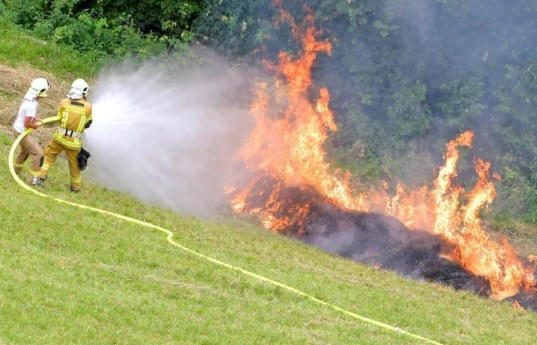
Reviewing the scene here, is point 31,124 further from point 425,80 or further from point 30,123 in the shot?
point 425,80

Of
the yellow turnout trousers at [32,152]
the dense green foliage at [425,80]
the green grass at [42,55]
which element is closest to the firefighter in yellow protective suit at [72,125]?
the yellow turnout trousers at [32,152]

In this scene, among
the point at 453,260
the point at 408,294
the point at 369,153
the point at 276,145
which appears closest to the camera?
the point at 408,294

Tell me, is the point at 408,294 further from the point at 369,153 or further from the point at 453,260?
the point at 369,153

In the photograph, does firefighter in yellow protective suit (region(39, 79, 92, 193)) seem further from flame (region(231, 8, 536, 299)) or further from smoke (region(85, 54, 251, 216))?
flame (region(231, 8, 536, 299))

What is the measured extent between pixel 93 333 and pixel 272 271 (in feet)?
17.9

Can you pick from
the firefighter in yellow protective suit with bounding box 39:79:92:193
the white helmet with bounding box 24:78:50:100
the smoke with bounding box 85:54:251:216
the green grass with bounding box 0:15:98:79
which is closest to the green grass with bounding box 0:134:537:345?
the firefighter in yellow protective suit with bounding box 39:79:92:193

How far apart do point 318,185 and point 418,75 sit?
258 inches

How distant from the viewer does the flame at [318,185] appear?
19.7m

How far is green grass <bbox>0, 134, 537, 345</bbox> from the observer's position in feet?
36.7

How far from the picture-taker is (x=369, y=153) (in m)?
26.6

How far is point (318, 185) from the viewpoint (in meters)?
22.3

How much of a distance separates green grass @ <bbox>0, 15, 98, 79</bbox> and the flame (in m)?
5.02

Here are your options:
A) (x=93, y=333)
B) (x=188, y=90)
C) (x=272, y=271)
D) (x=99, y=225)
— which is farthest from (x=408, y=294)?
(x=188, y=90)

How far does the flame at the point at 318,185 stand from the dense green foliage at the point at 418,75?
484 millimetres
